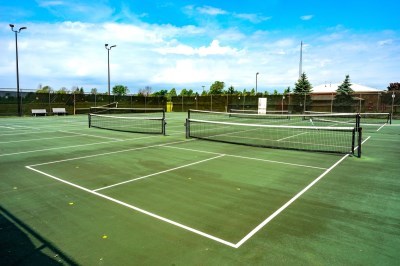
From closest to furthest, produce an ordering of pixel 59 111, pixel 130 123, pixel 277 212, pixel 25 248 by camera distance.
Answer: pixel 25 248 → pixel 277 212 → pixel 130 123 → pixel 59 111

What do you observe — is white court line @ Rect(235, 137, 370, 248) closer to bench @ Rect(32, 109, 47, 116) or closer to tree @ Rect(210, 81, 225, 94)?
bench @ Rect(32, 109, 47, 116)

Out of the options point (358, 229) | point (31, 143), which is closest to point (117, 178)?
point (358, 229)

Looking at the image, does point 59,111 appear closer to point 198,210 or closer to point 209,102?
point 209,102

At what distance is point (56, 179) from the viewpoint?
326 inches

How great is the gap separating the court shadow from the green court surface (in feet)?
0.06

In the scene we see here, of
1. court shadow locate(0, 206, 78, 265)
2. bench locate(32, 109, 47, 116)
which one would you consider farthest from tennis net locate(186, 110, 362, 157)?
bench locate(32, 109, 47, 116)

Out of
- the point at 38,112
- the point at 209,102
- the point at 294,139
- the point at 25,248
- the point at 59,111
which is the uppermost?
Result: the point at 209,102

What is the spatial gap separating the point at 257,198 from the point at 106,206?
342cm

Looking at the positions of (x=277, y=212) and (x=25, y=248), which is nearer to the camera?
(x=25, y=248)

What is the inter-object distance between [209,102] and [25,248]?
47.8 m

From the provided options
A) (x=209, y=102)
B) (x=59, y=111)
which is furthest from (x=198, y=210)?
(x=209, y=102)

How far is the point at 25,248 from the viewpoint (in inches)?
179

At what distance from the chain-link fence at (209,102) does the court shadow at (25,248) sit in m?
35.9

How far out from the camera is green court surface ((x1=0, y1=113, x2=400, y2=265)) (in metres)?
4.45
